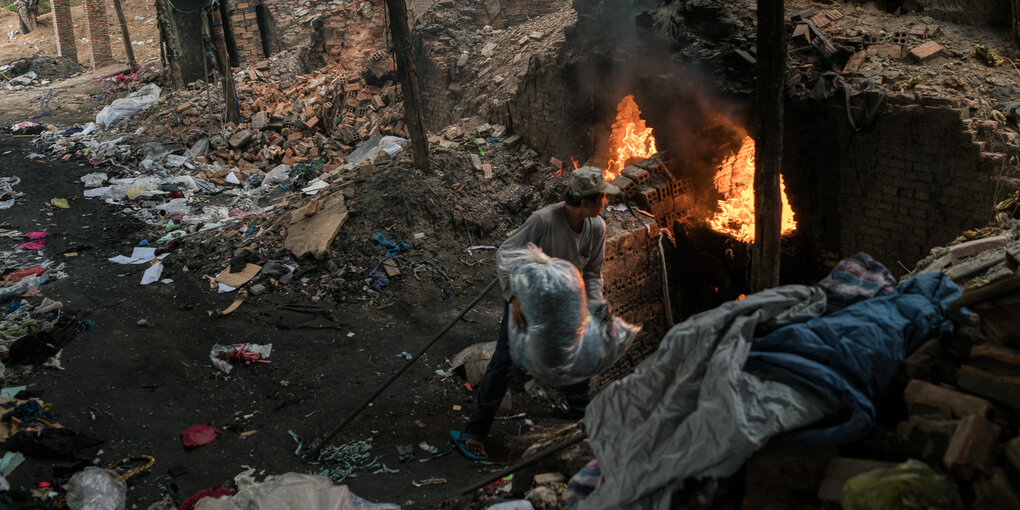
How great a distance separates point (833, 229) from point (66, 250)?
→ 9.53 m

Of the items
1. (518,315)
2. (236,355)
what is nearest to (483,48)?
(236,355)

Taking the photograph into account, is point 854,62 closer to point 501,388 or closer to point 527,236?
point 527,236

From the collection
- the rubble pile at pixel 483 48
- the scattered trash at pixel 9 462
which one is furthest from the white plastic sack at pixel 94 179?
the scattered trash at pixel 9 462

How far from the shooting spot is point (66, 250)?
8.57m

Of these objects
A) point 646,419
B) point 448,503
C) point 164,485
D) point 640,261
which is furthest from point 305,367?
point 646,419

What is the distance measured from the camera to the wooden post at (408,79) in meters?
8.22

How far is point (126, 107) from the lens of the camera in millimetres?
14516

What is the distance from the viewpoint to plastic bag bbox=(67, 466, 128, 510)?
395cm

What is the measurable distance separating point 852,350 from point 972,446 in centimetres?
43

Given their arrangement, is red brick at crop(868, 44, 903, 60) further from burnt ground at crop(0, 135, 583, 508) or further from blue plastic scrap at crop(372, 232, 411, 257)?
blue plastic scrap at crop(372, 232, 411, 257)

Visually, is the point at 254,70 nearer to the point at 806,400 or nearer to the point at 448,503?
the point at 448,503

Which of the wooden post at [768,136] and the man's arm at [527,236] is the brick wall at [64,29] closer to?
the wooden post at [768,136]

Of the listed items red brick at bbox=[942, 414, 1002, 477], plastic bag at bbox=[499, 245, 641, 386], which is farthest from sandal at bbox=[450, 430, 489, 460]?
red brick at bbox=[942, 414, 1002, 477]

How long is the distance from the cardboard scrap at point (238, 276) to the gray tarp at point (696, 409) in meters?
6.04
